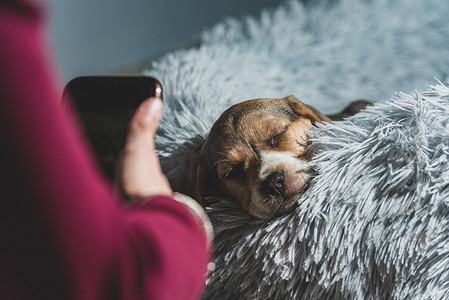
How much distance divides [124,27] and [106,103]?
5.26 feet

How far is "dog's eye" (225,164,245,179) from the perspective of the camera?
124cm

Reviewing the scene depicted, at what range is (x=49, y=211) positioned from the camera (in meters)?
0.36

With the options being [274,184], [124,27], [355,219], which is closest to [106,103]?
[274,184]

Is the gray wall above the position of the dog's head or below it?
above

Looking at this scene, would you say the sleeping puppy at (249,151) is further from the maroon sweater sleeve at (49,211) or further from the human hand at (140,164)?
the maroon sweater sleeve at (49,211)

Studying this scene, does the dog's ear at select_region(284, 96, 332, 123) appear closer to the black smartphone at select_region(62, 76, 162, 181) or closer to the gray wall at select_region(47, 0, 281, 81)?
the black smartphone at select_region(62, 76, 162, 181)

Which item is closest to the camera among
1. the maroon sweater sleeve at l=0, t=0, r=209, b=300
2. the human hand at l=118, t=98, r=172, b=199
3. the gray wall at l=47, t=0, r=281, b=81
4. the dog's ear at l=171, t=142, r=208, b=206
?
the maroon sweater sleeve at l=0, t=0, r=209, b=300

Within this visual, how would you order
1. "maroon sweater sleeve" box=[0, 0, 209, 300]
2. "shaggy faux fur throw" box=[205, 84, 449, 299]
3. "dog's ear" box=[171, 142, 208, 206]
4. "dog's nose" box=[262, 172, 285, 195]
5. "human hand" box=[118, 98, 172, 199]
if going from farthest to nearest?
"dog's ear" box=[171, 142, 208, 206], "dog's nose" box=[262, 172, 285, 195], "shaggy faux fur throw" box=[205, 84, 449, 299], "human hand" box=[118, 98, 172, 199], "maroon sweater sleeve" box=[0, 0, 209, 300]

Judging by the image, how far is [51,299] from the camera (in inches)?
14.8

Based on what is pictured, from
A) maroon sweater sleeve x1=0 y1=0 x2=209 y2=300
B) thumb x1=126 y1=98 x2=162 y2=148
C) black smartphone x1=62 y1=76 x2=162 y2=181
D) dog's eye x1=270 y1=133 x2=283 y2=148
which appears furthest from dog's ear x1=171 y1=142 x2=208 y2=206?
maroon sweater sleeve x1=0 y1=0 x2=209 y2=300

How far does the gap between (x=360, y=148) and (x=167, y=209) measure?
62 centimetres

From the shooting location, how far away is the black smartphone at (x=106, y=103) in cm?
91

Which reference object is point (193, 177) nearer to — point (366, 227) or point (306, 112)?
point (306, 112)

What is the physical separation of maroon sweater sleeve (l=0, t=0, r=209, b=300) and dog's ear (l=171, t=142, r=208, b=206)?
79 cm
